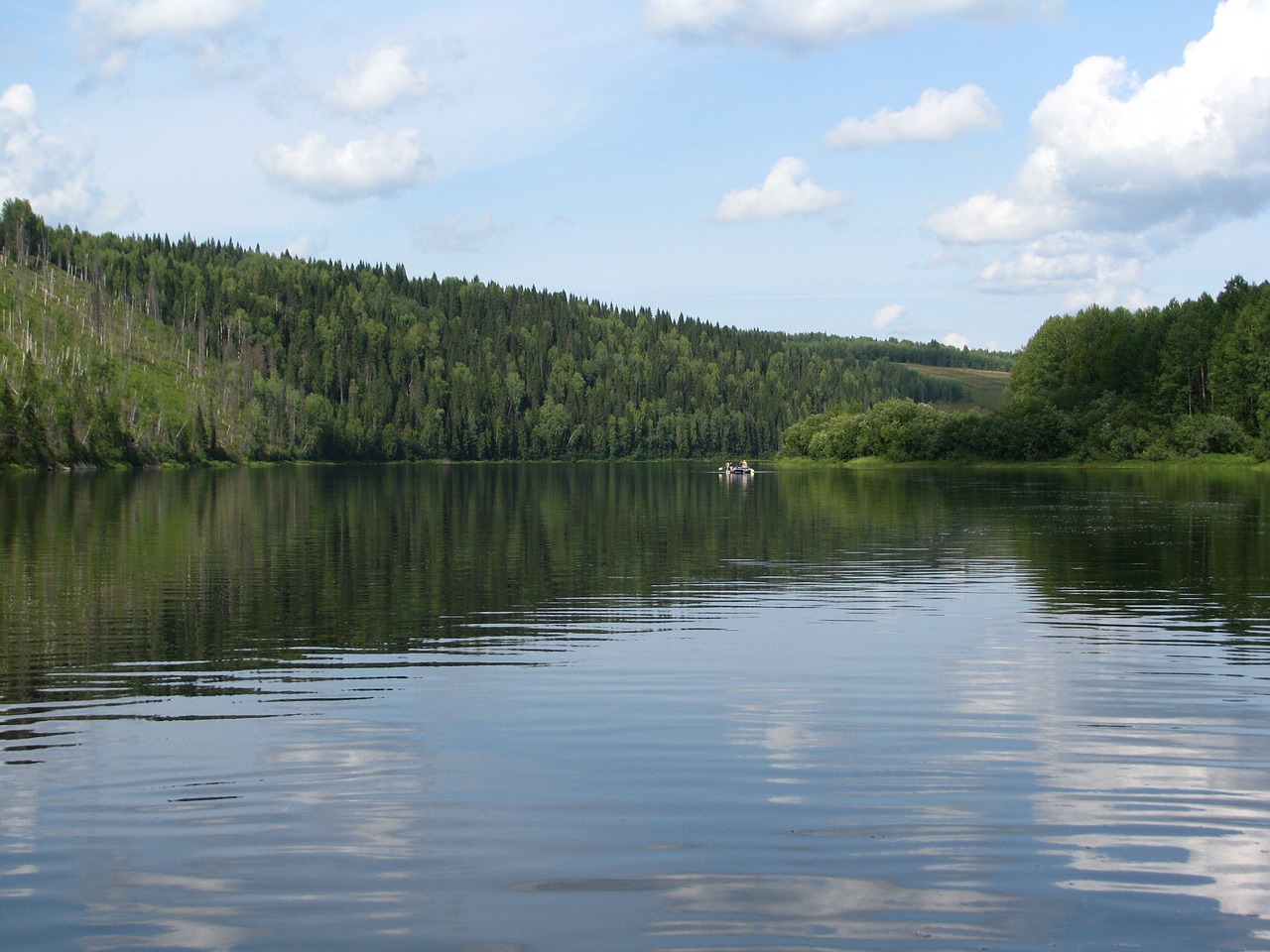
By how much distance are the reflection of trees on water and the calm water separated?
356mm

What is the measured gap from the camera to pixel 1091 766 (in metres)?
17.0

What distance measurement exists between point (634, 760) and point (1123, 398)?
6782 inches

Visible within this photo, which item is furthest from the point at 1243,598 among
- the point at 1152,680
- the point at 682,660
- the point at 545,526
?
the point at 545,526

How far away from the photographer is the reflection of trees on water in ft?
99.2

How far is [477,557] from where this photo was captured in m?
49.8

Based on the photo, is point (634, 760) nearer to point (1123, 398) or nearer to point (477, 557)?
point (477, 557)

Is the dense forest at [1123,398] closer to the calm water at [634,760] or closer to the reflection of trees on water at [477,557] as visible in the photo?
the reflection of trees on water at [477,557]

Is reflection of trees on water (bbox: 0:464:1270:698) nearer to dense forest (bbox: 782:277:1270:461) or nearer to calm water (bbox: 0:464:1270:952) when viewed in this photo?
calm water (bbox: 0:464:1270:952)

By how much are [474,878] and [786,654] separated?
49.6 ft

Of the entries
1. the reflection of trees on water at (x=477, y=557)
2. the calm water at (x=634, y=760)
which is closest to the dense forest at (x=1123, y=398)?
the reflection of trees on water at (x=477, y=557)

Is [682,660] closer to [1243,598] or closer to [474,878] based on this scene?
[474,878]

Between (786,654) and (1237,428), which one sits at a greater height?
(1237,428)

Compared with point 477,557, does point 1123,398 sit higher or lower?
higher

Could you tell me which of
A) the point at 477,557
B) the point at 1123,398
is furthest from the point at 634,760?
the point at 1123,398
